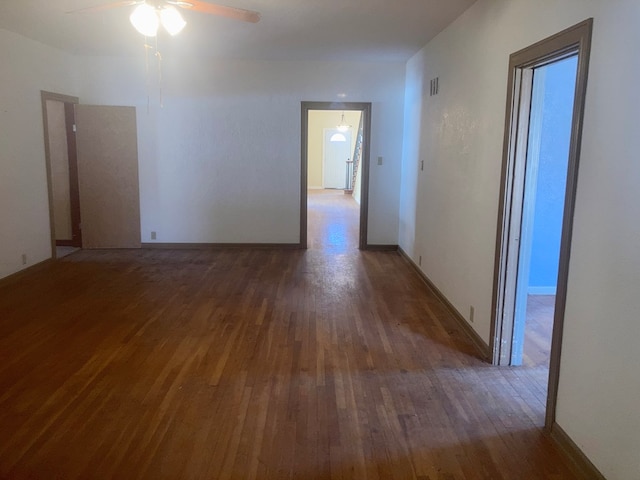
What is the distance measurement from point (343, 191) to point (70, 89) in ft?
34.3

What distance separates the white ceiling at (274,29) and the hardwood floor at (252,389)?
2560mm

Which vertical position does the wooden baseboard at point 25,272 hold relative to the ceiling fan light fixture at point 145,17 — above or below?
below

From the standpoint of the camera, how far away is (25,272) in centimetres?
552

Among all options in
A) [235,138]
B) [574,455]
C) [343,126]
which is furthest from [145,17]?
[343,126]

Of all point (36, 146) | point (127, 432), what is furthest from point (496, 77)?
point (36, 146)

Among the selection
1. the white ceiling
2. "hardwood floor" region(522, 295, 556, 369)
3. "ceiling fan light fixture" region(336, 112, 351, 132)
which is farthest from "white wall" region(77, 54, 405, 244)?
"ceiling fan light fixture" region(336, 112, 351, 132)

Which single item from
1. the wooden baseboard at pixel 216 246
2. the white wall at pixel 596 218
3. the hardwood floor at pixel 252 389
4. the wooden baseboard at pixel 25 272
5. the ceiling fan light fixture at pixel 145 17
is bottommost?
the hardwood floor at pixel 252 389

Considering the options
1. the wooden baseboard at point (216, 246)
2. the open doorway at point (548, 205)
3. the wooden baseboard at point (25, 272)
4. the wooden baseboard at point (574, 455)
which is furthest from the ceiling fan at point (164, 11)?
the wooden baseboard at point (216, 246)

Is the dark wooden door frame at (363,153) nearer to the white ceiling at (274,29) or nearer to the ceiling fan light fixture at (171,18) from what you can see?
the white ceiling at (274,29)

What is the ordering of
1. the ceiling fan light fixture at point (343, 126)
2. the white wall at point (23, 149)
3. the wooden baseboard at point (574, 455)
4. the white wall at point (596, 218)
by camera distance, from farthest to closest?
the ceiling fan light fixture at point (343, 126) → the white wall at point (23, 149) → the wooden baseboard at point (574, 455) → the white wall at point (596, 218)

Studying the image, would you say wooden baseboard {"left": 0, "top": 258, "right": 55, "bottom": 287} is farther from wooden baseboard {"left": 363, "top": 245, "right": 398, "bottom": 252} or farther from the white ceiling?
wooden baseboard {"left": 363, "top": 245, "right": 398, "bottom": 252}

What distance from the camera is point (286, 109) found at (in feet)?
22.4

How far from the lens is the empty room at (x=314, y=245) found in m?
2.29

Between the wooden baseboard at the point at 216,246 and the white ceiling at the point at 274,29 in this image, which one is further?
the wooden baseboard at the point at 216,246
